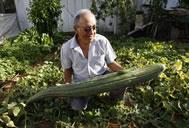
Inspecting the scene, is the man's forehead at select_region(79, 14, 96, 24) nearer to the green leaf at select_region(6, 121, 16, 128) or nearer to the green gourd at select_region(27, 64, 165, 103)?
the green gourd at select_region(27, 64, 165, 103)

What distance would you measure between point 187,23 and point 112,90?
4.83m

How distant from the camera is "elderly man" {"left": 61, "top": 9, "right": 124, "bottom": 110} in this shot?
15.5 feet

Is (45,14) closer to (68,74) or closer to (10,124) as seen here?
(68,74)

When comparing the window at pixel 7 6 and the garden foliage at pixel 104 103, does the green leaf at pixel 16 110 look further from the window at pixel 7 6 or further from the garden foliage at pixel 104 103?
the window at pixel 7 6

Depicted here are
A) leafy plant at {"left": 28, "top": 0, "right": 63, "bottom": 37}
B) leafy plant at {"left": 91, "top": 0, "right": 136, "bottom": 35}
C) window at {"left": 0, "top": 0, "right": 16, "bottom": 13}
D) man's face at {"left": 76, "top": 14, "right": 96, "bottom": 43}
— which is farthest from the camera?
window at {"left": 0, "top": 0, "right": 16, "bottom": 13}

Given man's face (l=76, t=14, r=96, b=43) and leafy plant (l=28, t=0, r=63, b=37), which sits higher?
man's face (l=76, t=14, r=96, b=43)

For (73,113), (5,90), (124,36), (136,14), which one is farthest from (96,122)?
(136,14)

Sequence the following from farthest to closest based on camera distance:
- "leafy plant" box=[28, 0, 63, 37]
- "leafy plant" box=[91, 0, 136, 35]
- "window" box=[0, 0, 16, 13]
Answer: "window" box=[0, 0, 16, 13] < "leafy plant" box=[91, 0, 136, 35] < "leafy plant" box=[28, 0, 63, 37]

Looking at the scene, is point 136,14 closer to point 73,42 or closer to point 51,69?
point 51,69

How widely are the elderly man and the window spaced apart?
7.02 meters

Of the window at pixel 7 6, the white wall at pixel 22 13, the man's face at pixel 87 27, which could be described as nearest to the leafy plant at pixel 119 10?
the white wall at pixel 22 13

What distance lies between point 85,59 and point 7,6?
731 centimetres

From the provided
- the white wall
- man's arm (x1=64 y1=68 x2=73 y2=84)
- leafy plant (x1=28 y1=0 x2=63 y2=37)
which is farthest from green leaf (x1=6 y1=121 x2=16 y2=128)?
the white wall

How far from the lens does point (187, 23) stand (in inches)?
348
